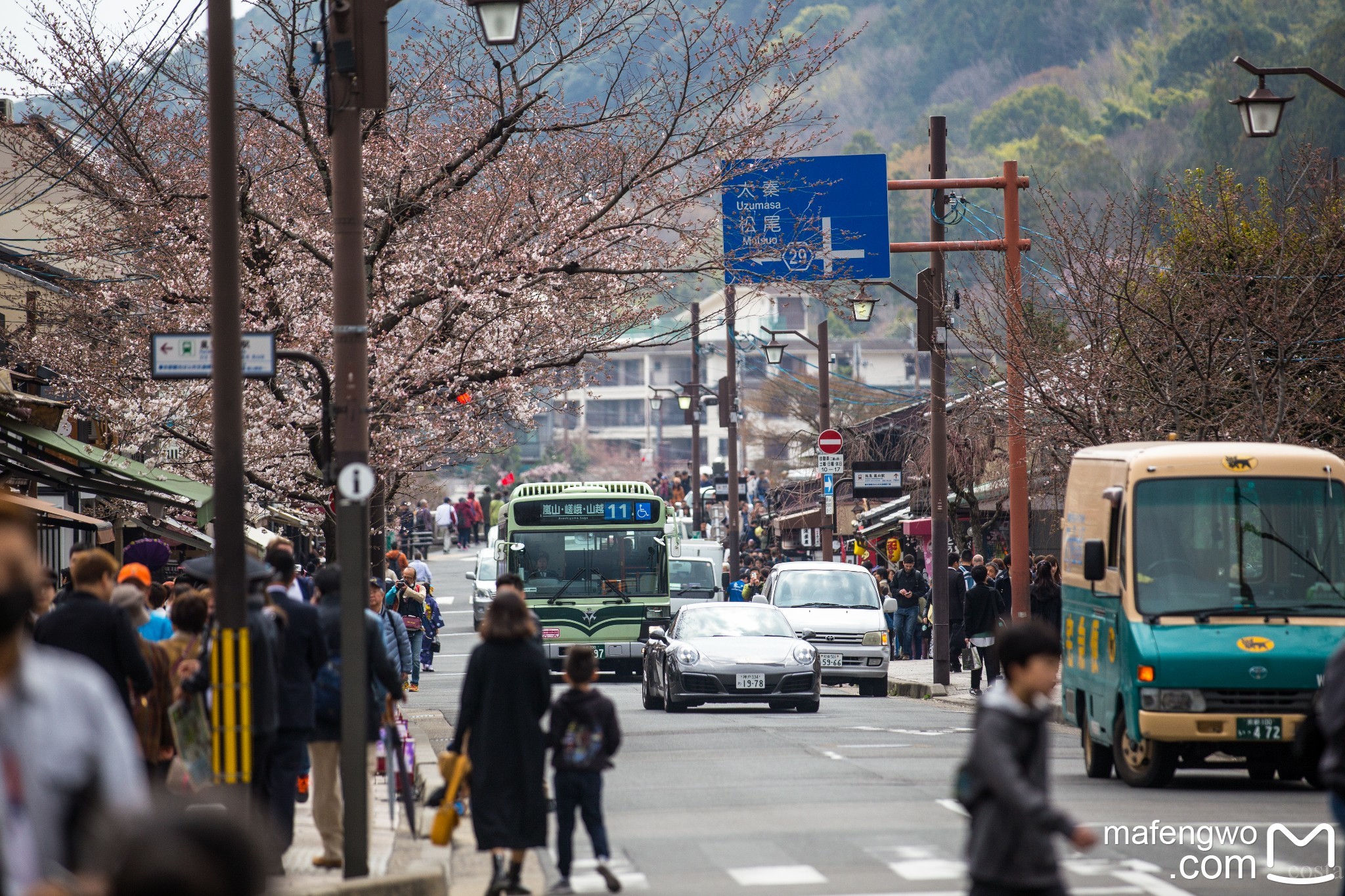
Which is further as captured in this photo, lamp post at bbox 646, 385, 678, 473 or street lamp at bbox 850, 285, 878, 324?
lamp post at bbox 646, 385, 678, 473

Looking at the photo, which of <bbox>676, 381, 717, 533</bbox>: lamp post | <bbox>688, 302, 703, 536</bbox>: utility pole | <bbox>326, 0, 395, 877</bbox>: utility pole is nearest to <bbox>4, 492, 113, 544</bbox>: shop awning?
<bbox>326, 0, 395, 877</bbox>: utility pole

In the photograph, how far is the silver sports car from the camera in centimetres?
1981

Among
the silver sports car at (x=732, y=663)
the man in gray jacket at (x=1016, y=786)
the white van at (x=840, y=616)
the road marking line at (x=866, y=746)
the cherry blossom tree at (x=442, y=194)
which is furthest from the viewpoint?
the white van at (x=840, y=616)

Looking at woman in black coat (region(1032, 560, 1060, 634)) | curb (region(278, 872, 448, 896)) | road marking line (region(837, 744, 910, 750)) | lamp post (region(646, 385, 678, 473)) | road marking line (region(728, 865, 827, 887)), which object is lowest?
road marking line (region(837, 744, 910, 750))

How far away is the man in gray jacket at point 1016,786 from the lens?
593cm

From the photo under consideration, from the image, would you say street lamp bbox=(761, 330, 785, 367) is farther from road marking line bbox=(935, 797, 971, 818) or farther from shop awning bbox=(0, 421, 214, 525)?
road marking line bbox=(935, 797, 971, 818)

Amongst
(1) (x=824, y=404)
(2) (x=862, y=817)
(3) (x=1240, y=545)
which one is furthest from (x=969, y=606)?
(1) (x=824, y=404)

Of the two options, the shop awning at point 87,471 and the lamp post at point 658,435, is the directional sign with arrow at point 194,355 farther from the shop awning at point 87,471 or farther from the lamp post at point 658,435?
the lamp post at point 658,435

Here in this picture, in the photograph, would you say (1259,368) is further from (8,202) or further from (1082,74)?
(1082,74)

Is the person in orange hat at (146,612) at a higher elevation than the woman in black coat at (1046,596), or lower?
higher

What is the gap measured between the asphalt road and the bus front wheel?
16 centimetres

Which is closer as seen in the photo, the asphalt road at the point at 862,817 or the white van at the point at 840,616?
the asphalt road at the point at 862,817

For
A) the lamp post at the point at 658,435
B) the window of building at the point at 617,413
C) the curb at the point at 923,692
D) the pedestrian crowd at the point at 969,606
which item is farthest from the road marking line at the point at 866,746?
the window of building at the point at 617,413

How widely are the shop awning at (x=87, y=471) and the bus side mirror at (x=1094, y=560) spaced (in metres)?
9.97
